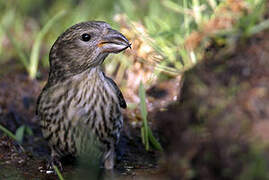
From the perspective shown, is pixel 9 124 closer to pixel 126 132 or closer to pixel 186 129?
pixel 126 132

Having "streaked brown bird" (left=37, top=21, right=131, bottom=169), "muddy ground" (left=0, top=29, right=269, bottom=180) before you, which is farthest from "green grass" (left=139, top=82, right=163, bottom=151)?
"muddy ground" (left=0, top=29, right=269, bottom=180)

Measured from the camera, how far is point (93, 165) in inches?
118

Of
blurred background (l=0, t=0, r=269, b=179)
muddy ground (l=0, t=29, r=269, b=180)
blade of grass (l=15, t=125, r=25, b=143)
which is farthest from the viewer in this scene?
blade of grass (l=15, t=125, r=25, b=143)

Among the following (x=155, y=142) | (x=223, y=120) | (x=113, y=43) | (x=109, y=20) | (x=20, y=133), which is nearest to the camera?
(x=223, y=120)

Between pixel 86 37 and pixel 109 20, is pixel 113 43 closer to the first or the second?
pixel 86 37

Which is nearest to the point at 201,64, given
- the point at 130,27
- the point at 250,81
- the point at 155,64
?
the point at 250,81

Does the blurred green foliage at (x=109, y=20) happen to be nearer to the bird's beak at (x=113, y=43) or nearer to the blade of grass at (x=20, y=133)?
the bird's beak at (x=113, y=43)

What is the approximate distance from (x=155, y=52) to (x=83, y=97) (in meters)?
1.02

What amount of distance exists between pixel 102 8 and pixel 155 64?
2682 millimetres

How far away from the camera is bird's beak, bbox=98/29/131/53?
157 inches

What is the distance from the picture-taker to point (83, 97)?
408cm

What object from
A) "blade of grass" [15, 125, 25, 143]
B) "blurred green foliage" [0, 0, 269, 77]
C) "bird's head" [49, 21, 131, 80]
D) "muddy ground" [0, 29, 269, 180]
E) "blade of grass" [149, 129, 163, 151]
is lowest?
"blade of grass" [149, 129, 163, 151]

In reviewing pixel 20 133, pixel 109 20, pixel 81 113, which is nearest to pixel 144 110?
pixel 81 113

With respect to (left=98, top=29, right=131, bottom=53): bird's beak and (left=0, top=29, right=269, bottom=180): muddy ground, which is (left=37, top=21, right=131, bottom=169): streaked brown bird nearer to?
(left=98, top=29, right=131, bottom=53): bird's beak
